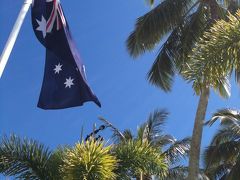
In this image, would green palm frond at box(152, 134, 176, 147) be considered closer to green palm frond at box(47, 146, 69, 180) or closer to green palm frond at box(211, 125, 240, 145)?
green palm frond at box(211, 125, 240, 145)

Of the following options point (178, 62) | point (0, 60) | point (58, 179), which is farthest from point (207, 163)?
point (0, 60)

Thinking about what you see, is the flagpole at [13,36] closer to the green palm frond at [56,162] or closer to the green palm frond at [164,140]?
the green palm frond at [56,162]

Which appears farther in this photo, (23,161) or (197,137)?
(197,137)

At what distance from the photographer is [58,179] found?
10828mm

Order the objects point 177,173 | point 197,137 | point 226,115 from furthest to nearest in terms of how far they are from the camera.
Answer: point 226,115 → point 177,173 → point 197,137

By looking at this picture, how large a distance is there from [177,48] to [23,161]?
1014 centimetres

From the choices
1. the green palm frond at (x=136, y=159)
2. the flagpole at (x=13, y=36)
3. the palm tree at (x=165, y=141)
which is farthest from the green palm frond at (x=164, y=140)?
the flagpole at (x=13, y=36)

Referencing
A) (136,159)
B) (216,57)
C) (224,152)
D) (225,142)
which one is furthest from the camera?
(225,142)

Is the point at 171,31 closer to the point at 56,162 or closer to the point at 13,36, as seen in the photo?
the point at 56,162

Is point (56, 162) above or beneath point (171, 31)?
beneath

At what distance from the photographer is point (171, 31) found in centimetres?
2069

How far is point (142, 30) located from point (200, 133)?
217 inches

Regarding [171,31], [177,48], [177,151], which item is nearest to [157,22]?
[171,31]

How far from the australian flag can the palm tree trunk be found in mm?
6225
